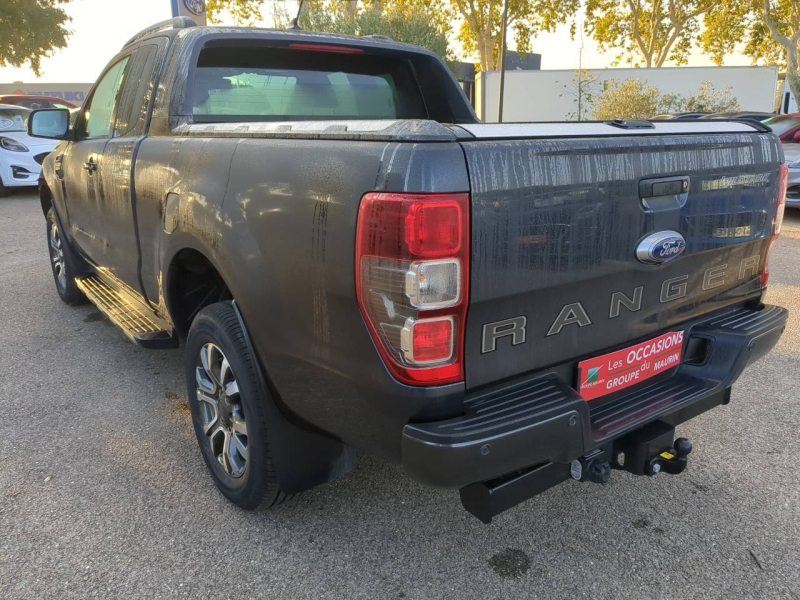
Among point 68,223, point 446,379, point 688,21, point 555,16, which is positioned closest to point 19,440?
point 68,223

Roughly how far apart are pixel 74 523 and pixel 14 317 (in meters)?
3.26

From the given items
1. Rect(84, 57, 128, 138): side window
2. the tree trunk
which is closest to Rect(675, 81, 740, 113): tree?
the tree trunk

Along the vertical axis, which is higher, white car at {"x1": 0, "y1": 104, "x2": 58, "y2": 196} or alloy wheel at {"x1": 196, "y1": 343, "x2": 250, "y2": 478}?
white car at {"x1": 0, "y1": 104, "x2": 58, "y2": 196}

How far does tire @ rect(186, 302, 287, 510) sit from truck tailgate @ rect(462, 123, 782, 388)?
872mm

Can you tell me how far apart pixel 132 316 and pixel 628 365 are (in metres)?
2.63

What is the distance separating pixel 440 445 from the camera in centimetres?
162

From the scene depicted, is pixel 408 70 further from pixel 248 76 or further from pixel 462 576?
pixel 462 576

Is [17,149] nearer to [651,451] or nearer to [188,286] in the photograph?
[188,286]

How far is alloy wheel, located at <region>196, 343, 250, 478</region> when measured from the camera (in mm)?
2400

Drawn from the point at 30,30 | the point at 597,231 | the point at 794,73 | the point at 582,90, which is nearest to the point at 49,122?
the point at 597,231

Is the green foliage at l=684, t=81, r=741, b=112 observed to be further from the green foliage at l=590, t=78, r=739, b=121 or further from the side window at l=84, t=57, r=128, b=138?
the side window at l=84, t=57, r=128, b=138

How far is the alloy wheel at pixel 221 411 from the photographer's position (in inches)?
94.5

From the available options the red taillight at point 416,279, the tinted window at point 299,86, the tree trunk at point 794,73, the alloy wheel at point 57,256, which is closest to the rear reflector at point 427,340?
the red taillight at point 416,279

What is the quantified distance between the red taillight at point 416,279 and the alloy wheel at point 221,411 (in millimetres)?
876
